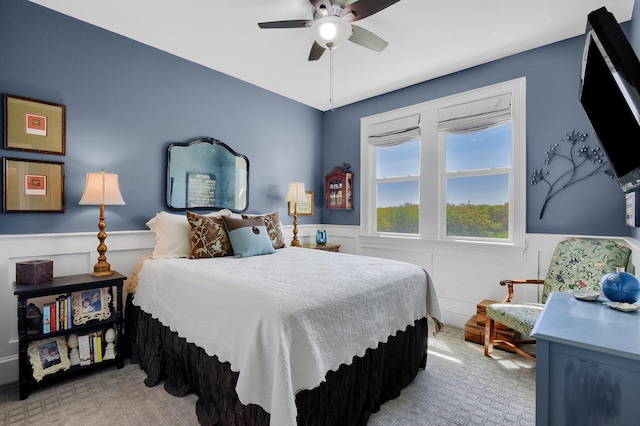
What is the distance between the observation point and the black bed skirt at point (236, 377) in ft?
5.26

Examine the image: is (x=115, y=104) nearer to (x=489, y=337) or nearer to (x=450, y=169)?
(x=450, y=169)

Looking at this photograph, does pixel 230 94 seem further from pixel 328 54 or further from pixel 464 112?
pixel 464 112

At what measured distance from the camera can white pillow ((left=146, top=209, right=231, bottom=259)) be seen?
2.69 metres

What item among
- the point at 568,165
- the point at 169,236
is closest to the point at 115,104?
the point at 169,236

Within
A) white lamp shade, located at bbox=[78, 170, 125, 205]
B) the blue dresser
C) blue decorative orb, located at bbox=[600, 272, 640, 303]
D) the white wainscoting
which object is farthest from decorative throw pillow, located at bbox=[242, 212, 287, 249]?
blue decorative orb, located at bbox=[600, 272, 640, 303]

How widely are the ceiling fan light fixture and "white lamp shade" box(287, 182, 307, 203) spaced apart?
199 centimetres

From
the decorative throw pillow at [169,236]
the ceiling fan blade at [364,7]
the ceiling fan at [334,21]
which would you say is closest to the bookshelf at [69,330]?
the decorative throw pillow at [169,236]

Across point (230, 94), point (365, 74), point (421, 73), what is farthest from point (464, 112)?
point (230, 94)

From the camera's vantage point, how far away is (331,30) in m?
2.18

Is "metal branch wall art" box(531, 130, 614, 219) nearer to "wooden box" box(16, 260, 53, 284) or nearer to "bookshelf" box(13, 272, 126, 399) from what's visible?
"bookshelf" box(13, 272, 126, 399)

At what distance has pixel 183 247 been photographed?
2742 mm

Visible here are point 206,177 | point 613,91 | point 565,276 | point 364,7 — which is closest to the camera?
point 613,91

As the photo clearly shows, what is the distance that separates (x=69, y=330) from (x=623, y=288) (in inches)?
133

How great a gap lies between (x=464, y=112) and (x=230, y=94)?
2.69 m
